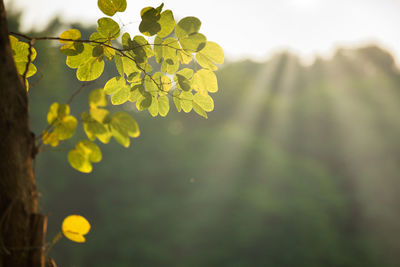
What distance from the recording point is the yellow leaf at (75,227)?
2.02 ft

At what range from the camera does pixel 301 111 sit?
14.2m

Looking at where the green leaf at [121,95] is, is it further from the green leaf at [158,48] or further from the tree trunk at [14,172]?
the tree trunk at [14,172]

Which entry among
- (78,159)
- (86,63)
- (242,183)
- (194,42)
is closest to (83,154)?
(78,159)

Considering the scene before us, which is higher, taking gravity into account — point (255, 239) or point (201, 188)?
point (201, 188)

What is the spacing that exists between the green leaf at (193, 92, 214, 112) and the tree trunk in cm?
36

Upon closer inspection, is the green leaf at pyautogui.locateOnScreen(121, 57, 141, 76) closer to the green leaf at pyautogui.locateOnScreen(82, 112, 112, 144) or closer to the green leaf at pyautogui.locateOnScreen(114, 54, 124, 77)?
the green leaf at pyautogui.locateOnScreen(114, 54, 124, 77)

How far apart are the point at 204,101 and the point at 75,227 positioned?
15.4 inches

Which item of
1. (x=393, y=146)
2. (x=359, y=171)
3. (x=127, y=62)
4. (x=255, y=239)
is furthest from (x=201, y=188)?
(x=127, y=62)

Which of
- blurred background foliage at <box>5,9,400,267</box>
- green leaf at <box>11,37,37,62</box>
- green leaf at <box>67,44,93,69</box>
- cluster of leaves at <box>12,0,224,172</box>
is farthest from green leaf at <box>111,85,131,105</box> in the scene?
blurred background foliage at <box>5,9,400,267</box>

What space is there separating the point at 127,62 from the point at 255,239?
28.9ft

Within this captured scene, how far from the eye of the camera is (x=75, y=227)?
2.04ft

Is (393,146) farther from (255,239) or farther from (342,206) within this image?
(255,239)

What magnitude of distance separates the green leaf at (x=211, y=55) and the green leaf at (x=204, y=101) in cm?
8

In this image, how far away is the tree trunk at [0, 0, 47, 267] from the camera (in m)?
0.50
